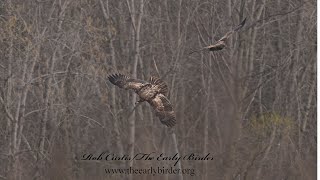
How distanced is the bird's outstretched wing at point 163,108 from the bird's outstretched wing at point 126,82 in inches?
10.2

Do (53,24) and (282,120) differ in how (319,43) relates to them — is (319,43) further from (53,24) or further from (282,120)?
(53,24)

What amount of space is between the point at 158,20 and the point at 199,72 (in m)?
1.02

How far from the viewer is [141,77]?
368 inches

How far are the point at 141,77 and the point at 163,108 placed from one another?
1306 mm

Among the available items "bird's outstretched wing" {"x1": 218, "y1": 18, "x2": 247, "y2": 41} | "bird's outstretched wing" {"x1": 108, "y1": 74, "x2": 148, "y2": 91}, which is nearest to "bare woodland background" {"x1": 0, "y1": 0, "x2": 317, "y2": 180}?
"bird's outstretched wing" {"x1": 218, "y1": 18, "x2": 247, "y2": 41}

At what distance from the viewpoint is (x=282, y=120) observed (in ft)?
32.6

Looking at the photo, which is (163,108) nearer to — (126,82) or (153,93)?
(153,93)

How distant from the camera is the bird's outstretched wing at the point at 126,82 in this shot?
805 cm

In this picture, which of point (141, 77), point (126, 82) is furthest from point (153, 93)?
point (141, 77)

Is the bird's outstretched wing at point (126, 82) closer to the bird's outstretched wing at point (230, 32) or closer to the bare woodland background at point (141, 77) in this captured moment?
the bare woodland background at point (141, 77)

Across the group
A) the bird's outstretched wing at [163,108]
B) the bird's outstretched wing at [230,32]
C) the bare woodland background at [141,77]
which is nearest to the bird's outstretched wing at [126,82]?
the bird's outstretched wing at [163,108]

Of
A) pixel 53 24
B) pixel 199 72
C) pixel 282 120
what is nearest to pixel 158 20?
pixel 199 72

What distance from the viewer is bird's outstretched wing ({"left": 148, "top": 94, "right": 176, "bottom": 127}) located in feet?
26.0

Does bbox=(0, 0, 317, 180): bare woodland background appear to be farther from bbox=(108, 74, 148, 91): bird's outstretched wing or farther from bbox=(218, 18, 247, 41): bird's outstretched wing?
bbox=(108, 74, 148, 91): bird's outstretched wing
